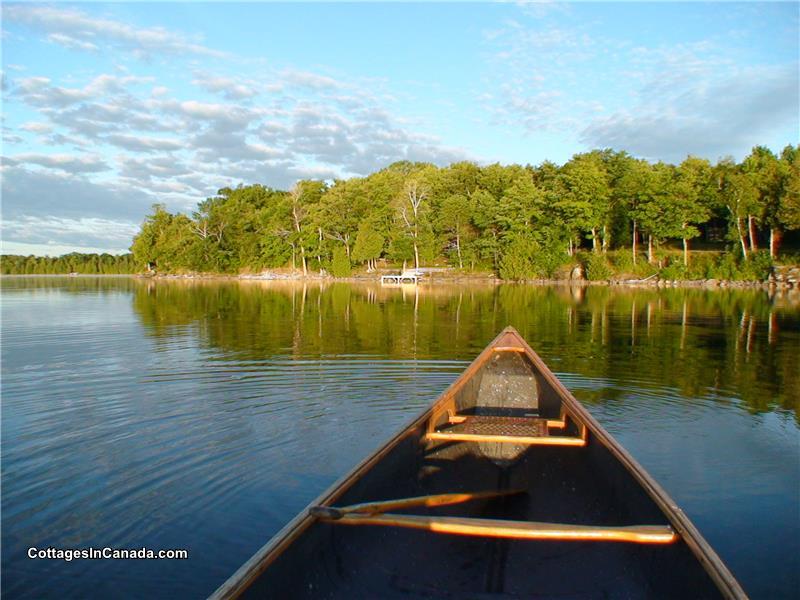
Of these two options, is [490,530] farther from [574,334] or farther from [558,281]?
[558,281]

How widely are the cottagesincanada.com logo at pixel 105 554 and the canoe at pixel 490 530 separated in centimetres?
170

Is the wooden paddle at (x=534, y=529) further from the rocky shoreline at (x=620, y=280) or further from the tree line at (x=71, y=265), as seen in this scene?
the tree line at (x=71, y=265)

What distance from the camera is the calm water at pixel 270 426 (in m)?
4.27

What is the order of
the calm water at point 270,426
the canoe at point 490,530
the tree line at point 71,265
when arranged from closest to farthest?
1. the canoe at point 490,530
2. the calm water at point 270,426
3. the tree line at point 71,265

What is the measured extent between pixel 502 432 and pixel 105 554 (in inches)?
133

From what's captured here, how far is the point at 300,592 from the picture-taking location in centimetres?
266

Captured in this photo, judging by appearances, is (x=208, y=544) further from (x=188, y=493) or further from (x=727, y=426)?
(x=727, y=426)

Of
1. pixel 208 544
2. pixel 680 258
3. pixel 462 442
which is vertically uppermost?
pixel 680 258

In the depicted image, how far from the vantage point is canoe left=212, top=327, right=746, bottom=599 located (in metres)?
2.72

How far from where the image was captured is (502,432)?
510 cm

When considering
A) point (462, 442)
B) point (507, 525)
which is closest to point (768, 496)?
point (462, 442)

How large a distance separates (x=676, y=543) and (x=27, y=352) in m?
14.0

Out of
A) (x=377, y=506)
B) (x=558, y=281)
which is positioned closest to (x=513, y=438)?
(x=377, y=506)

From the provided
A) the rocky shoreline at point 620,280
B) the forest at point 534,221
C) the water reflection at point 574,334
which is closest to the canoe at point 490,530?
the water reflection at point 574,334
